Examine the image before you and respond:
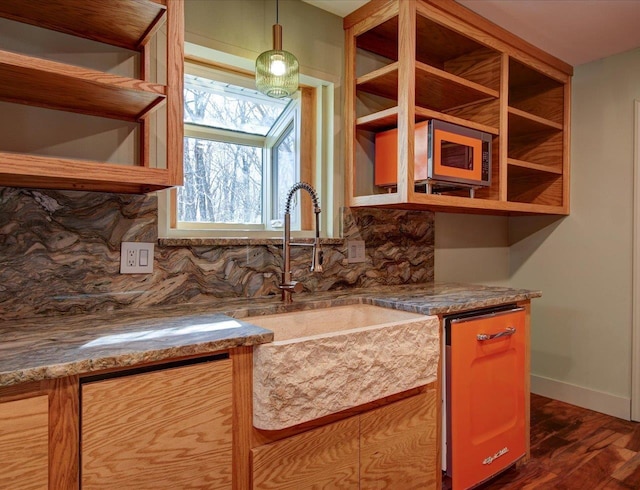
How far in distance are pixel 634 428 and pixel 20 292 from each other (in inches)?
124

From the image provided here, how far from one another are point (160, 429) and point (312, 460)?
0.49 m

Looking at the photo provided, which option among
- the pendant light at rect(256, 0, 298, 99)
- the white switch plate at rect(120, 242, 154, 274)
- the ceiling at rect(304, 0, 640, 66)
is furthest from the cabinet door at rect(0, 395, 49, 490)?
the ceiling at rect(304, 0, 640, 66)

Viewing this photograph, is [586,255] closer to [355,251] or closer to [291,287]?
[355,251]

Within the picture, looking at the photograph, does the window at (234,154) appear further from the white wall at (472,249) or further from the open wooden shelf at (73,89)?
the white wall at (472,249)

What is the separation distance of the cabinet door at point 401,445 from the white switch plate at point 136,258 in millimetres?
951

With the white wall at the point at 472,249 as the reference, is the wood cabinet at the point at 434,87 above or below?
above

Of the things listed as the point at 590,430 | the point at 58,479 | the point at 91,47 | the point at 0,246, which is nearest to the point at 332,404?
the point at 58,479

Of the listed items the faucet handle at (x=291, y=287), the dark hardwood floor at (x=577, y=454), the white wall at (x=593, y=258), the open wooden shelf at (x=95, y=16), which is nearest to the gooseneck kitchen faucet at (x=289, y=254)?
the faucet handle at (x=291, y=287)

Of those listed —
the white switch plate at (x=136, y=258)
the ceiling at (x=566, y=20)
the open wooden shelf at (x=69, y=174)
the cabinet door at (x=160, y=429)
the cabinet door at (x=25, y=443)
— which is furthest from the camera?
the ceiling at (x=566, y=20)

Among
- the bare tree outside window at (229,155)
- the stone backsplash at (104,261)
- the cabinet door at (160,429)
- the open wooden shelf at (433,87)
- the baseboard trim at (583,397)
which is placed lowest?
the baseboard trim at (583,397)

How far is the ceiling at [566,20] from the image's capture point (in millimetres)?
2094

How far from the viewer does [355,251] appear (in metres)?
2.27

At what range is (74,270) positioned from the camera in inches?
58.8

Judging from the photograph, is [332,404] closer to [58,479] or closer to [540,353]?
[58,479]
